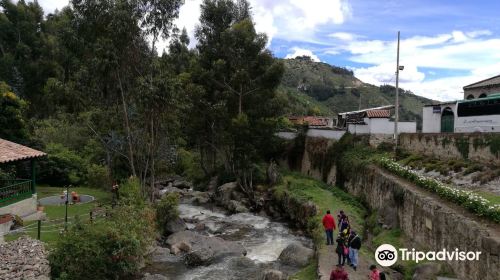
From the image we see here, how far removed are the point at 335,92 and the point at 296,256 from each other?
114 metres

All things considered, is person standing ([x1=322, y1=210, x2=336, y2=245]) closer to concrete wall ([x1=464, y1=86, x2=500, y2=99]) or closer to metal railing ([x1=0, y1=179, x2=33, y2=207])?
metal railing ([x1=0, y1=179, x2=33, y2=207])

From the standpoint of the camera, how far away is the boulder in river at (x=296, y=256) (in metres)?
19.0

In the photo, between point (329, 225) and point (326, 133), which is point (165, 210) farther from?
point (326, 133)

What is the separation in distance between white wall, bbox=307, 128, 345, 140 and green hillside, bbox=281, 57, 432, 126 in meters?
65.2

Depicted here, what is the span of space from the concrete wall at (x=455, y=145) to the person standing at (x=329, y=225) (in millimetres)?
8498

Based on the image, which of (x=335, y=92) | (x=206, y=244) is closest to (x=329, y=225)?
(x=206, y=244)

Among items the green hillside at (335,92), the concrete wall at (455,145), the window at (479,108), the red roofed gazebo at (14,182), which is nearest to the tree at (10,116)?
the red roofed gazebo at (14,182)

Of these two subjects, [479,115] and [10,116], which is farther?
[10,116]

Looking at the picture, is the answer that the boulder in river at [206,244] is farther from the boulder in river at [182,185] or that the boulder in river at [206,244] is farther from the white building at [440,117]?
the boulder in river at [182,185]

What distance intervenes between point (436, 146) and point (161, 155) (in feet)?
65.7

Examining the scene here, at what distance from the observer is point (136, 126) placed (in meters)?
29.0

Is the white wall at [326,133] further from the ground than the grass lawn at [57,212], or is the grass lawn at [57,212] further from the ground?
the white wall at [326,133]

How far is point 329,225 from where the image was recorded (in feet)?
59.4

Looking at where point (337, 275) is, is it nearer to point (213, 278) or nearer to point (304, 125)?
point (213, 278)
